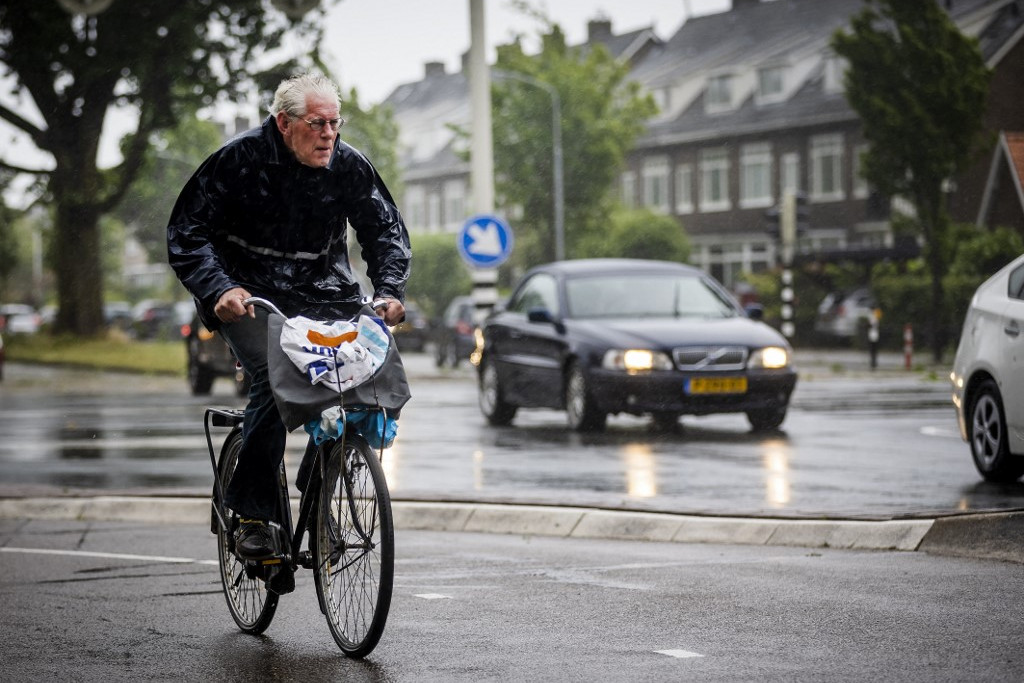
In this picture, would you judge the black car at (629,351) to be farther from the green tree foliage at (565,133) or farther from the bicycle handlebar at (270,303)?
the green tree foliage at (565,133)

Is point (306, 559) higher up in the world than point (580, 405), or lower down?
higher up

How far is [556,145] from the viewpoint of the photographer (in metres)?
48.3

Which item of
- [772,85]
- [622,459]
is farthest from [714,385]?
[772,85]

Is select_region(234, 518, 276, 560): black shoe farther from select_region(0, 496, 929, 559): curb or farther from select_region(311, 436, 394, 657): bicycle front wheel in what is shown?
select_region(0, 496, 929, 559): curb

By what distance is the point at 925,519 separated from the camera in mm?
8109

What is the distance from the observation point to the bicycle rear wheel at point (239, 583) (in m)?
5.98

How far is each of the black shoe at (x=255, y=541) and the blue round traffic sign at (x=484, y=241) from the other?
17860mm

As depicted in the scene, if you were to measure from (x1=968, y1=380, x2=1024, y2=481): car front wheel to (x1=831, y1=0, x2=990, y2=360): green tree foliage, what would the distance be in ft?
76.4

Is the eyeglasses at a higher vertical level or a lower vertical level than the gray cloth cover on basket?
higher

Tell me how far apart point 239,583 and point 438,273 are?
59072mm

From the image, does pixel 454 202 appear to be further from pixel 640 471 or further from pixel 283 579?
pixel 283 579

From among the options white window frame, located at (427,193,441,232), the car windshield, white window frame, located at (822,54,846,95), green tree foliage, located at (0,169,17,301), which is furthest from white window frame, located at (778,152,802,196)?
the car windshield

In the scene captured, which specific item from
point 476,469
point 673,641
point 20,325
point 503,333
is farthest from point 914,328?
point 20,325

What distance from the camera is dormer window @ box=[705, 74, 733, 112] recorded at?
6106 cm
